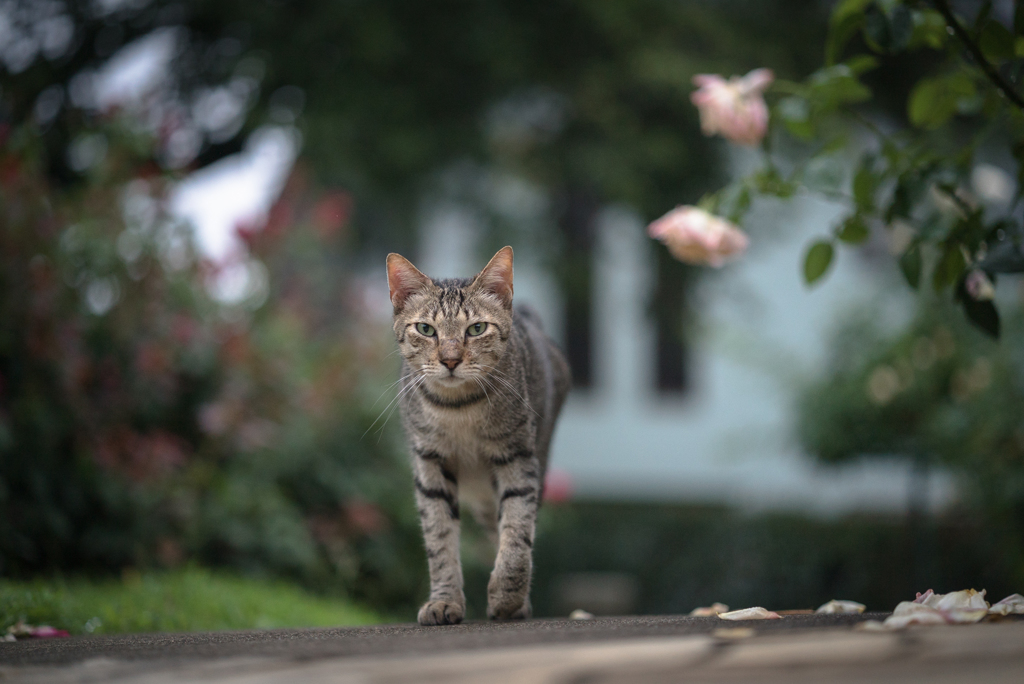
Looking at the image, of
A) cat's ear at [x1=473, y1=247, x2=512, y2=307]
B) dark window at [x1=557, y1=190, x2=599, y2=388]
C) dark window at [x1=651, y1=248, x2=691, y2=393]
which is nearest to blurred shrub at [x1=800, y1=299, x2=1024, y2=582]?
dark window at [x1=651, y1=248, x2=691, y2=393]

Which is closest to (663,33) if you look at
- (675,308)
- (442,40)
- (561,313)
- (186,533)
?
(442,40)

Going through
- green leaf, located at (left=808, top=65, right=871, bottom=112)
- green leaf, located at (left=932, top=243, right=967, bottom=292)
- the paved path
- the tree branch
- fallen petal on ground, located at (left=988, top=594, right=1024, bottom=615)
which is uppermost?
green leaf, located at (left=808, top=65, right=871, bottom=112)

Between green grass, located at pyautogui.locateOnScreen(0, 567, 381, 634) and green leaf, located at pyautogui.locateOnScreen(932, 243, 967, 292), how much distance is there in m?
2.30

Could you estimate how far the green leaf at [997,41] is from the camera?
7.80ft

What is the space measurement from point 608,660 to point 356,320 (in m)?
5.06

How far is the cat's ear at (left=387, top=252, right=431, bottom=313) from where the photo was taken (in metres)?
2.78

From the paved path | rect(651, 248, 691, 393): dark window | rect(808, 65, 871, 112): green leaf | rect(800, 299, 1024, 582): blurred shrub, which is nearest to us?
the paved path

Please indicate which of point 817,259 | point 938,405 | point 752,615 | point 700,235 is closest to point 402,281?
point 700,235

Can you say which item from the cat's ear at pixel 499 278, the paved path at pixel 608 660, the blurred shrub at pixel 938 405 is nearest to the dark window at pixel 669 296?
the blurred shrub at pixel 938 405

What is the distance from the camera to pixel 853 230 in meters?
2.79

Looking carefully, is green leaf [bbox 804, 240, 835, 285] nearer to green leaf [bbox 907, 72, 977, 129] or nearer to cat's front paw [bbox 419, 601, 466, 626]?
green leaf [bbox 907, 72, 977, 129]

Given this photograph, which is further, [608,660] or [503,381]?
[503,381]

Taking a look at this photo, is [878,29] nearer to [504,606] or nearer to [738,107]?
[738,107]

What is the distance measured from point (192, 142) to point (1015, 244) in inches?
263
